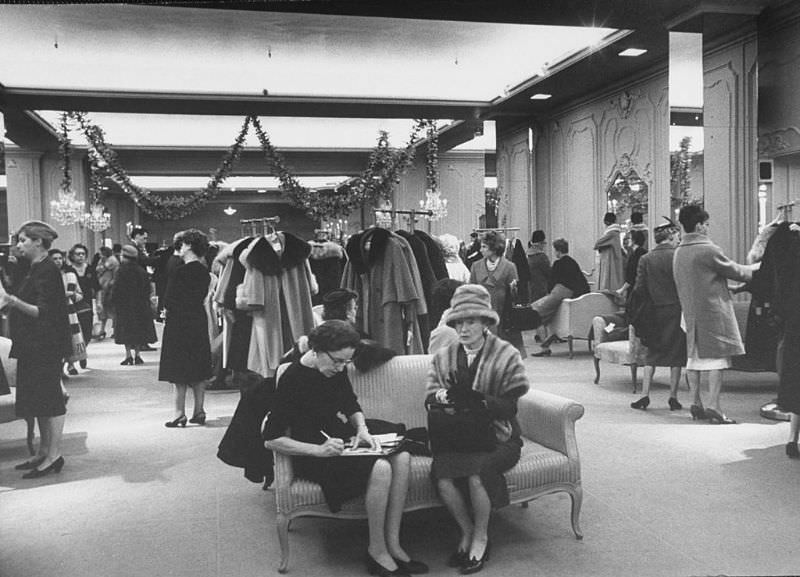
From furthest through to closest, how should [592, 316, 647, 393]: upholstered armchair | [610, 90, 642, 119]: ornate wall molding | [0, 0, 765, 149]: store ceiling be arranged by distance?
[610, 90, 642, 119]: ornate wall molding < [592, 316, 647, 393]: upholstered armchair < [0, 0, 765, 149]: store ceiling

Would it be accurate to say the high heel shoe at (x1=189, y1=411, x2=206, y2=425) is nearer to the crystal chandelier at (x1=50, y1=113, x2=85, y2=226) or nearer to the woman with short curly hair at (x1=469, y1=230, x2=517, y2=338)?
the woman with short curly hair at (x1=469, y1=230, x2=517, y2=338)

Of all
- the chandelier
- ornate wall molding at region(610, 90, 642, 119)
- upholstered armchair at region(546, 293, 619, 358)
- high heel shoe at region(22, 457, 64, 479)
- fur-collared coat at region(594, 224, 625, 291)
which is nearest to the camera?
high heel shoe at region(22, 457, 64, 479)

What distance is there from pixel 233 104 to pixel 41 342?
6.21 m

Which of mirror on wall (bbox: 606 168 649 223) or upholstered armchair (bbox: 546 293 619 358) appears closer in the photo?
upholstered armchair (bbox: 546 293 619 358)

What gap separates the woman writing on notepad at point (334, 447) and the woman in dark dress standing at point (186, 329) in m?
2.70

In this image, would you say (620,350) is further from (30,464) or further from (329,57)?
(329,57)

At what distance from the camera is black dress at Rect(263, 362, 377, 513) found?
9.71 feet

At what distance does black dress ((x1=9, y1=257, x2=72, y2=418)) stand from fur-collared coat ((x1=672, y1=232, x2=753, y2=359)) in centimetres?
427

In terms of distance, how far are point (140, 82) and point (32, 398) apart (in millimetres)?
6414

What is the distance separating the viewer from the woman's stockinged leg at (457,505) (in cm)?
301

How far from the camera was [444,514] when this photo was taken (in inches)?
140

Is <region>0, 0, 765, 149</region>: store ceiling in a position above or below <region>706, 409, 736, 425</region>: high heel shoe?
above

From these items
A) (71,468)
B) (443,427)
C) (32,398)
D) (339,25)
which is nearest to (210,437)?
(71,468)

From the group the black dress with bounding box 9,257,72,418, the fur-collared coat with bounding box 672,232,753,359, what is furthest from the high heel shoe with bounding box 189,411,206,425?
the fur-collared coat with bounding box 672,232,753,359
